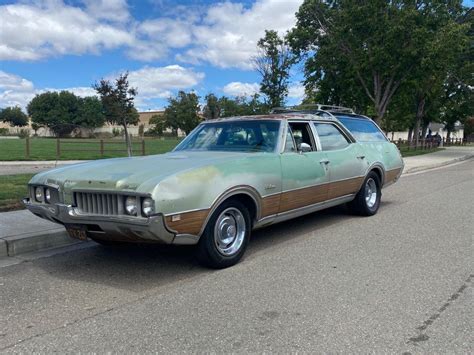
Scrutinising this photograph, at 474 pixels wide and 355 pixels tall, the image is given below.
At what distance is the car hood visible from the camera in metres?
4.20

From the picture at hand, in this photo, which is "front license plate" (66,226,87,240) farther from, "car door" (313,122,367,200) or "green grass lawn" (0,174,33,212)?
"car door" (313,122,367,200)

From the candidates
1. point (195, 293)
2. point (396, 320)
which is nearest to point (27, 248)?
point (195, 293)

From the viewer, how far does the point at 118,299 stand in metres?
3.99

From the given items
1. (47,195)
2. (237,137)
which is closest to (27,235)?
(47,195)

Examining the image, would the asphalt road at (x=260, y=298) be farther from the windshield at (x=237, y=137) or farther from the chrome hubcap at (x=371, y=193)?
the chrome hubcap at (x=371, y=193)

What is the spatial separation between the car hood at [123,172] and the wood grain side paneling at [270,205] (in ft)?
1.96

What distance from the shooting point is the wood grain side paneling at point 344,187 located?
6486mm

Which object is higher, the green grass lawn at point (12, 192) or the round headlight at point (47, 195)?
the round headlight at point (47, 195)

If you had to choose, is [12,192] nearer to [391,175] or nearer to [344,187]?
[344,187]

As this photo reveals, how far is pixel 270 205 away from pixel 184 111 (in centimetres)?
9106

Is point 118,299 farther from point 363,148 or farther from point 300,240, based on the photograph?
point 363,148

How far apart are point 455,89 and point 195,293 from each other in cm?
3594

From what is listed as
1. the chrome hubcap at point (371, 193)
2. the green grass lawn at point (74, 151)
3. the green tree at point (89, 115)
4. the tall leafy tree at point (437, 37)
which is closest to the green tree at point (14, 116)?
the green tree at point (89, 115)

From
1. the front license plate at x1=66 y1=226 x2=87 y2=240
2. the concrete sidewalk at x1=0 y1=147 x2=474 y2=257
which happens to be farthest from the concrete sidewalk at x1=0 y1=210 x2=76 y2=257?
the front license plate at x1=66 y1=226 x2=87 y2=240
